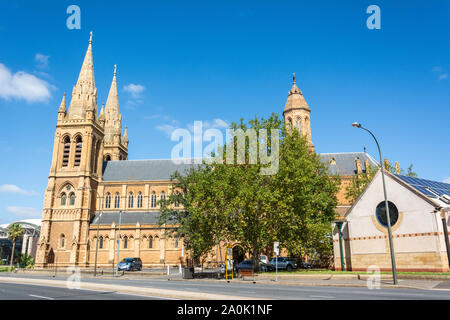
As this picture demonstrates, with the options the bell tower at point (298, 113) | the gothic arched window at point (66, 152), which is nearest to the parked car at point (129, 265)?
the gothic arched window at point (66, 152)

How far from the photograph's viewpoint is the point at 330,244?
113 feet

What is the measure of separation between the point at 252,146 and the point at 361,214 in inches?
448

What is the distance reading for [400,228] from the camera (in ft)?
82.8

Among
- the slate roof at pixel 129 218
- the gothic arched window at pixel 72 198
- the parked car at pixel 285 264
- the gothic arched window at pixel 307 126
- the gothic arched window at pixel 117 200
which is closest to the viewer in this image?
the parked car at pixel 285 264

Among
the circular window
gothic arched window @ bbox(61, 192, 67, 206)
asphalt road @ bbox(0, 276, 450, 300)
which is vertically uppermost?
gothic arched window @ bbox(61, 192, 67, 206)

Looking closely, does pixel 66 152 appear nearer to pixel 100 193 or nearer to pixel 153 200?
pixel 100 193

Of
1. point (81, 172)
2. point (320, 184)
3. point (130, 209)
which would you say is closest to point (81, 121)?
point (81, 172)

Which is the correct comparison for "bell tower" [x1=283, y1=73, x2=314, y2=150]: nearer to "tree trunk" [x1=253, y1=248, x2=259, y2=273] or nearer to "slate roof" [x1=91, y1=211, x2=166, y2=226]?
"slate roof" [x1=91, y1=211, x2=166, y2=226]

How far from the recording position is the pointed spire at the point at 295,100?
61.5 meters

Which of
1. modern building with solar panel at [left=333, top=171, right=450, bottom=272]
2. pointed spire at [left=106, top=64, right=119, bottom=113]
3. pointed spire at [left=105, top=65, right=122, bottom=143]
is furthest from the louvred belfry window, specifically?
modern building with solar panel at [left=333, top=171, right=450, bottom=272]

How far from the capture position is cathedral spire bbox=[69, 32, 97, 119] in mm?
60000

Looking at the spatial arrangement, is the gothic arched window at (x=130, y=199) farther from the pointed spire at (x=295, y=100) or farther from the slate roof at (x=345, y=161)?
the slate roof at (x=345, y=161)

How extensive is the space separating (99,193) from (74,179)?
5151 mm
